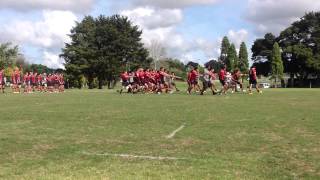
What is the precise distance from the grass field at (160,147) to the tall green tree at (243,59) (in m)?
106

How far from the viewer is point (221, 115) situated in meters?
18.6

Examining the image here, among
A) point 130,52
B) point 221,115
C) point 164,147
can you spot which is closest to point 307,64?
point 130,52

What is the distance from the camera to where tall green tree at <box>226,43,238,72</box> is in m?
125

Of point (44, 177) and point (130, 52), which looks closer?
point (44, 177)

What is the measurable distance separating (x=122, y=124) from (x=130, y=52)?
3099 inches

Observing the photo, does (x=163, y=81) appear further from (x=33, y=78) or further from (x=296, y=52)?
(x=296, y=52)

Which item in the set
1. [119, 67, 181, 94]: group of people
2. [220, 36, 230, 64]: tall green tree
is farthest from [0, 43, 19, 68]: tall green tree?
[119, 67, 181, 94]: group of people

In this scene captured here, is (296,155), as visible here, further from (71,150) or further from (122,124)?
(122,124)

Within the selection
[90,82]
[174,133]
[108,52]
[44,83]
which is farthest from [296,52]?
[174,133]

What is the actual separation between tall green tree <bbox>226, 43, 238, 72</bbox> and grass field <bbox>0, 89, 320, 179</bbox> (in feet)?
351

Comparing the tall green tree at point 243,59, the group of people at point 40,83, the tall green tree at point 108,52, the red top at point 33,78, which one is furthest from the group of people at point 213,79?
the tall green tree at point 243,59

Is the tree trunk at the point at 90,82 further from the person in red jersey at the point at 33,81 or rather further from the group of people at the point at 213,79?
the group of people at the point at 213,79

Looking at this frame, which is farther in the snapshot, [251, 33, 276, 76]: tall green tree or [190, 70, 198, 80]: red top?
[251, 33, 276, 76]: tall green tree

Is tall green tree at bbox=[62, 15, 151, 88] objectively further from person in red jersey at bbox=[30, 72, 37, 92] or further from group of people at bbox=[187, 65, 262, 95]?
group of people at bbox=[187, 65, 262, 95]
